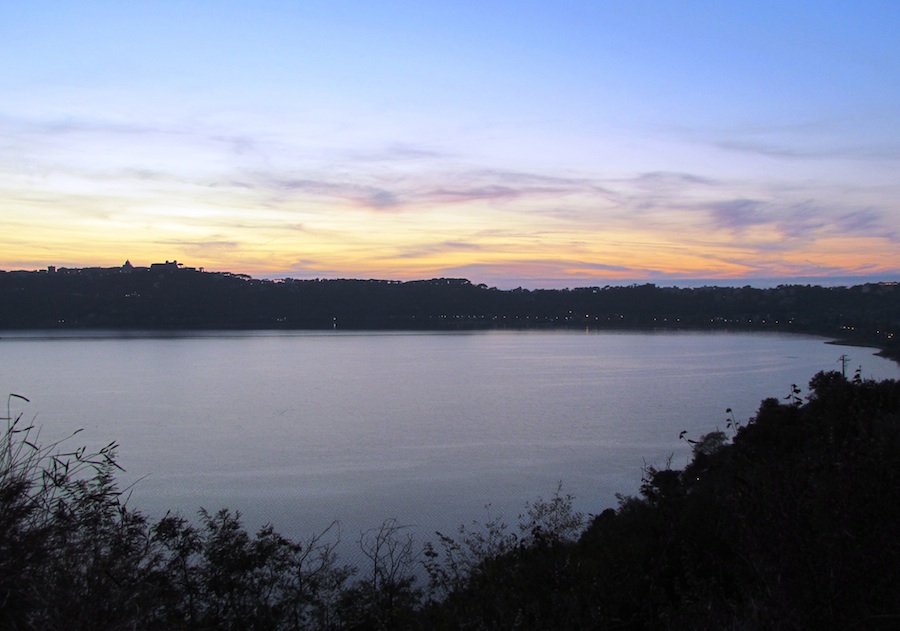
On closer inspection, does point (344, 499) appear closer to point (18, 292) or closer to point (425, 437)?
point (425, 437)

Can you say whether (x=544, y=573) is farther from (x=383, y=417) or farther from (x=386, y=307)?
(x=386, y=307)

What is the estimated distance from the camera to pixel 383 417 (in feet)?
97.6

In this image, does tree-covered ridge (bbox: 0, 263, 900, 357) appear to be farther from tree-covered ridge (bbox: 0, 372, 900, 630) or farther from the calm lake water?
tree-covered ridge (bbox: 0, 372, 900, 630)

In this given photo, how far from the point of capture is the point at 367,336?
272 ft

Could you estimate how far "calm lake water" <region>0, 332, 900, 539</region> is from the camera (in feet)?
57.2

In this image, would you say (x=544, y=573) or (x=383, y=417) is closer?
(x=544, y=573)

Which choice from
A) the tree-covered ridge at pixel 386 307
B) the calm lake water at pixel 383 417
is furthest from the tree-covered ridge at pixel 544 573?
the tree-covered ridge at pixel 386 307

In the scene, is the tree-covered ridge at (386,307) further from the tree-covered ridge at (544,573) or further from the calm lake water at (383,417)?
the tree-covered ridge at (544,573)

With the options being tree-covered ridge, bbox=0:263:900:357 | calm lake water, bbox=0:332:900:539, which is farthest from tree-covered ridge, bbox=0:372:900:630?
tree-covered ridge, bbox=0:263:900:357

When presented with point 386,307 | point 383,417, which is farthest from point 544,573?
point 386,307

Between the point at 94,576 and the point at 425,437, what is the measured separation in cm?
2238

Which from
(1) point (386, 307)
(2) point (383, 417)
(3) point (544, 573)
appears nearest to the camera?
(3) point (544, 573)

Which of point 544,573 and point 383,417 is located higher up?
point 544,573

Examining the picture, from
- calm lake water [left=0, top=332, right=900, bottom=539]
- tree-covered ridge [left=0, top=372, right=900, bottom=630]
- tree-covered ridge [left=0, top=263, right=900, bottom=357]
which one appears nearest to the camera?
tree-covered ridge [left=0, top=372, right=900, bottom=630]
